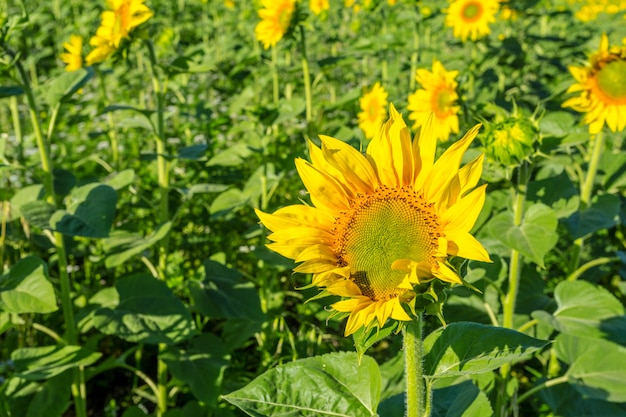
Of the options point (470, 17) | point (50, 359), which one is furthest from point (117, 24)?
point (470, 17)

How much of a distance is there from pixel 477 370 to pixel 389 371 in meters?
0.60

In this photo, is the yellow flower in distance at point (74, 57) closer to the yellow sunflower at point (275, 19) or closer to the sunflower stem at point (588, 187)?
the yellow sunflower at point (275, 19)

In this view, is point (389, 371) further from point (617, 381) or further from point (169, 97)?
point (169, 97)

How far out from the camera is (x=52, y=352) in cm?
172

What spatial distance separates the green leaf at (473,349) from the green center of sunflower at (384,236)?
0.18 metres

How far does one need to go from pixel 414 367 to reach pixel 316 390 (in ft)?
0.60

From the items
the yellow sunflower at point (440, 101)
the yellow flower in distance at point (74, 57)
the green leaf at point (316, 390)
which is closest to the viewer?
the green leaf at point (316, 390)

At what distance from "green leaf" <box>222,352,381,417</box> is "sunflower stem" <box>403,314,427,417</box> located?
0.07m

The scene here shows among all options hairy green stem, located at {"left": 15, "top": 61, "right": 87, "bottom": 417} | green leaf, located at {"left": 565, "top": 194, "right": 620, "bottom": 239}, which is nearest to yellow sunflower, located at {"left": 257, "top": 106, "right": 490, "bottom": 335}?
green leaf, located at {"left": 565, "top": 194, "right": 620, "bottom": 239}

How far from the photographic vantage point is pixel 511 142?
1.46 meters

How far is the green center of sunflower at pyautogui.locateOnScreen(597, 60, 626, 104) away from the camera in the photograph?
1.97 m

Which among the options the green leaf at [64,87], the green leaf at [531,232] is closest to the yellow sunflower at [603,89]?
the green leaf at [531,232]

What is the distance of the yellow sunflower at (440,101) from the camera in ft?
7.55

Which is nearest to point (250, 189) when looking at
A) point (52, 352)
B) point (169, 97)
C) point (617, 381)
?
point (52, 352)
